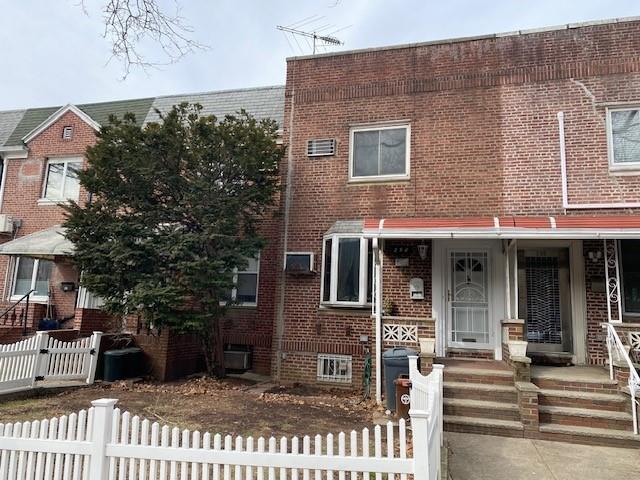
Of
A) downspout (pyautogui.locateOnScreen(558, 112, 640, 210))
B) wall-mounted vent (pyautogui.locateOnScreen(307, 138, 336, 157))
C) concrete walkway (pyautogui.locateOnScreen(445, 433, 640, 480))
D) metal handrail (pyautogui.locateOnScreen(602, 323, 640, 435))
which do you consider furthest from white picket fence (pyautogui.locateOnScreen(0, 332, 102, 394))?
downspout (pyautogui.locateOnScreen(558, 112, 640, 210))

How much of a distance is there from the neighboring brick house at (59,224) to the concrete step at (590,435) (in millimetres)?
6618

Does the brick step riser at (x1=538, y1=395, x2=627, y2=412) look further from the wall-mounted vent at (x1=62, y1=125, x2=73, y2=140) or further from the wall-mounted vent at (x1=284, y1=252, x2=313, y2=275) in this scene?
the wall-mounted vent at (x1=62, y1=125, x2=73, y2=140)

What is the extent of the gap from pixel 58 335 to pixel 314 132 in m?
7.82

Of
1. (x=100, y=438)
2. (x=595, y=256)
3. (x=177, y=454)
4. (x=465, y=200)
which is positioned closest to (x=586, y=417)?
(x=595, y=256)

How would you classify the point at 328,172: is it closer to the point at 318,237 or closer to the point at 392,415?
the point at 318,237

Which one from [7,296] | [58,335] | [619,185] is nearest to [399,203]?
[619,185]

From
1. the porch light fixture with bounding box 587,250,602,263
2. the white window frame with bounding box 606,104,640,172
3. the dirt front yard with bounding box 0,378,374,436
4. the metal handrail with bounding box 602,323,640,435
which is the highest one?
the white window frame with bounding box 606,104,640,172

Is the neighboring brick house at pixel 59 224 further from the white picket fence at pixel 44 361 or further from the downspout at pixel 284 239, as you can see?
the white picket fence at pixel 44 361

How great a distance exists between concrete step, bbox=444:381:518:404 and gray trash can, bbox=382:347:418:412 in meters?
0.75

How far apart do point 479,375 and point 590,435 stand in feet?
5.73

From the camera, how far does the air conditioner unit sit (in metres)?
14.3

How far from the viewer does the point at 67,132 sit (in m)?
14.7

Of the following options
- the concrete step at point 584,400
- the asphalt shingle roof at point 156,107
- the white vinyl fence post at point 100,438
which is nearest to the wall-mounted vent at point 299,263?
the asphalt shingle roof at point 156,107

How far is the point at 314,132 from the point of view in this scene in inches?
444
